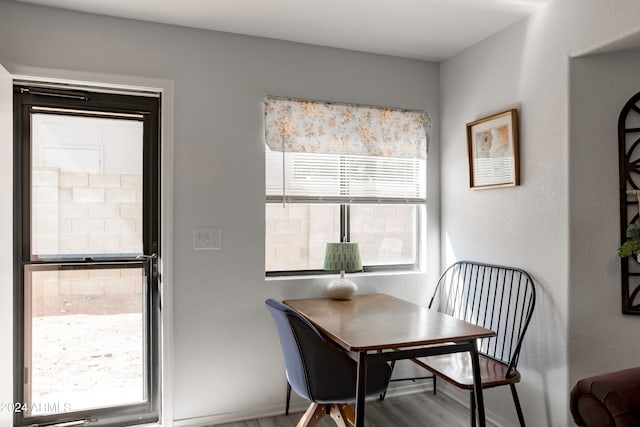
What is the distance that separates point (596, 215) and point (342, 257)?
1.41m

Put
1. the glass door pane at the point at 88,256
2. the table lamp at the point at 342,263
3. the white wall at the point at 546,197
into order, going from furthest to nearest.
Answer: the table lamp at the point at 342,263 < the glass door pane at the point at 88,256 < the white wall at the point at 546,197

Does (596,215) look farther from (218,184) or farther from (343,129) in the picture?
(218,184)

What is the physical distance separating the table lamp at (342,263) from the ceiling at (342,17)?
1.34 m

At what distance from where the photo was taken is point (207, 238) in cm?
272

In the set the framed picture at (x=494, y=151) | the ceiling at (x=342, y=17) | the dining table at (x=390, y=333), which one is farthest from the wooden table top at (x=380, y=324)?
the ceiling at (x=342, y=17)

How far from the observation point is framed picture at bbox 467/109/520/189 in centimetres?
258

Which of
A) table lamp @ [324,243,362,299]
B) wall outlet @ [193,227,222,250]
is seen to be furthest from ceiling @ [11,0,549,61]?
table lamp @ [324,243,362,299]

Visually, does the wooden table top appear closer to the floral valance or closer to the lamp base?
the lamp base

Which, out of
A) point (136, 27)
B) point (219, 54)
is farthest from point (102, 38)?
point (219, 54)

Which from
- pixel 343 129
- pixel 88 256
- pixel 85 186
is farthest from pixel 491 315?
pixel 85 186

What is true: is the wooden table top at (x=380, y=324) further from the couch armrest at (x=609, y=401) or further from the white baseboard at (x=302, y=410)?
the white baseboard at (x=302, y=410)

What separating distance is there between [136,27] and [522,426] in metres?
3.06

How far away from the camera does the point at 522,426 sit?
7.66 feet

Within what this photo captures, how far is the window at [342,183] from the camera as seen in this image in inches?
115
